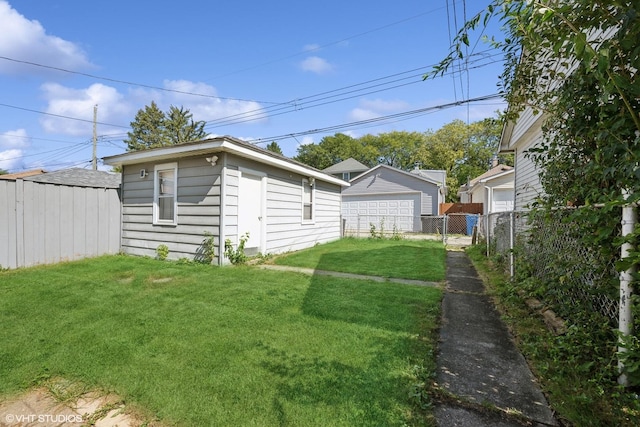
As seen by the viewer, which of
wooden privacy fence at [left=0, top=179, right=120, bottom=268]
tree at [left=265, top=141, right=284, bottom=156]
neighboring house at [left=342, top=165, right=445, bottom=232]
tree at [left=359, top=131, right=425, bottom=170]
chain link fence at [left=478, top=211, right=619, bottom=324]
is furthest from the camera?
tree at [left=265, top=141, right=284, bottom=156]

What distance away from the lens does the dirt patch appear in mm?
1715

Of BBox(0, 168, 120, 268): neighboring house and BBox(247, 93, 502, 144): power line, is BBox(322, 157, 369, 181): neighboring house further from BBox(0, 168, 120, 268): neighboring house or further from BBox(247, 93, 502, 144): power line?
BBox(0, 168, 120, 268): neighboring house

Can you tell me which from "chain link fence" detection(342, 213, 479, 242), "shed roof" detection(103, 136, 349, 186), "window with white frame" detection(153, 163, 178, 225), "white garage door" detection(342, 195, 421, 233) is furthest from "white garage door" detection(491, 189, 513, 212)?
"window with white frame" detection(153, 163, 178, 225)

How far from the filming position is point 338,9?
9141 mm

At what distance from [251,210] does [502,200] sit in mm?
14852

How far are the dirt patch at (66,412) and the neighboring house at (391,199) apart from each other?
16.0 metres

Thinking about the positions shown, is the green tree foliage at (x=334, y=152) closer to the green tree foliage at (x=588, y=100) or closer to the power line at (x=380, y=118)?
the power line at (x=380, y=118)

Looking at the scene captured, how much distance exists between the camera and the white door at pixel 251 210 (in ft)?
22.3

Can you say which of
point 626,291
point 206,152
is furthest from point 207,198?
point 626,291

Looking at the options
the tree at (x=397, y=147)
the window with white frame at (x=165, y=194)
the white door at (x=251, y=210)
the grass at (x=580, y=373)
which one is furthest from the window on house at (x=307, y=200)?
the tree at (x=397, y=147)

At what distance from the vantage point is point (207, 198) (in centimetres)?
639

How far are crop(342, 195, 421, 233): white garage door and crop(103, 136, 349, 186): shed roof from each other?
36.5 feet

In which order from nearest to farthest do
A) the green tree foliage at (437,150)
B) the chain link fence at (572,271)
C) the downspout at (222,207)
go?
the chain link fence at (572,271), the downspout at (222,207), the green tree foliage at (437,150)

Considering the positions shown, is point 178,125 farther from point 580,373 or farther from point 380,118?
point 580,373
